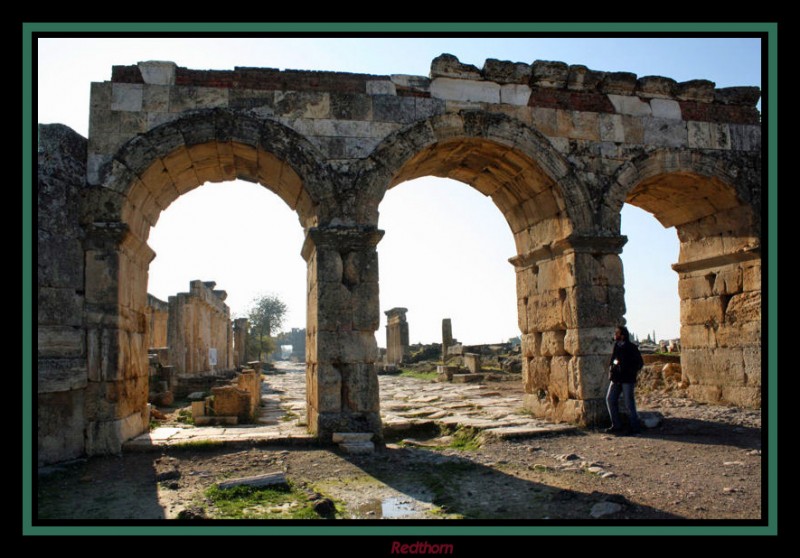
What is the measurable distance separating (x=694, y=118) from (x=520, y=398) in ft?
19.2

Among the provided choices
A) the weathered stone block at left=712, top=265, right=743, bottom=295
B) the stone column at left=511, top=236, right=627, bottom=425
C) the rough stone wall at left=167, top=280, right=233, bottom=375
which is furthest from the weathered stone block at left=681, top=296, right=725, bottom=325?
the rough stone wall at left=167, top=280, right=233, bottom=375

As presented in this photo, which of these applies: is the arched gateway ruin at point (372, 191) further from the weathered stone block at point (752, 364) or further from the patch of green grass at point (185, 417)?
the patch of green grass at point (185, 417)

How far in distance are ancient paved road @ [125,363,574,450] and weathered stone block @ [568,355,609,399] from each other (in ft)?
1.78

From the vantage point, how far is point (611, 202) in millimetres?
8477

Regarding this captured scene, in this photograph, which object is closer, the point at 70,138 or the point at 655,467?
the point at 655,467

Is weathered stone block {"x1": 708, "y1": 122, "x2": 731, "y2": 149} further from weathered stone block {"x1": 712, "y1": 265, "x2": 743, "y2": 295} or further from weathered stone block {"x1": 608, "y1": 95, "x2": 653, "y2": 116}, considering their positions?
weathered stone block {"x1": 712, "y1": 265, "x2": 743, "y2": 295}

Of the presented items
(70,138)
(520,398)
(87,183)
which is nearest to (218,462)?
(87,183)

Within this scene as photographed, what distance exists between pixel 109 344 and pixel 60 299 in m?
0.71

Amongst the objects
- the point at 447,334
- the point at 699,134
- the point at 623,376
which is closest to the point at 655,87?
the point at 699,134

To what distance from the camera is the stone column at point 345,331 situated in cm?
719

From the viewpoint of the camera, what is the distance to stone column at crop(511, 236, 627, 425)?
8.10m

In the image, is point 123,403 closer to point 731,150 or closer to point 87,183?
point 87,183

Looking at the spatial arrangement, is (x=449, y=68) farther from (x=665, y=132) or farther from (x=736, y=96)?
(x=736, y=96)
